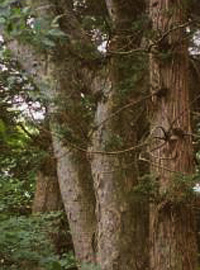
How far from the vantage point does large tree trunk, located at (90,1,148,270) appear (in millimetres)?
3791

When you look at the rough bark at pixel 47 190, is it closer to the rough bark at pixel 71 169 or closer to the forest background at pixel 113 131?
the forest background at pixel 113 131

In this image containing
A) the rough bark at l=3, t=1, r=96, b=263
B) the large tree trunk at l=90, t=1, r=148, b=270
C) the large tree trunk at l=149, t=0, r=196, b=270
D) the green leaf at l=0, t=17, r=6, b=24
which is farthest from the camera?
the rough bark at l=3, t=1, r=96, b=263

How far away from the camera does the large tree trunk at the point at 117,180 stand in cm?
379

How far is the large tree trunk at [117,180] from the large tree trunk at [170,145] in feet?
1.45

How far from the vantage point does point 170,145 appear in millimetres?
3287

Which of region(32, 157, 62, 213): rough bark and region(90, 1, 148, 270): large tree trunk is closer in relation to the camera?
region(90, 1, 148, 270): large tree trunk

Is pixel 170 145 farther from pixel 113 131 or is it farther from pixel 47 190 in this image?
pixel 47 190

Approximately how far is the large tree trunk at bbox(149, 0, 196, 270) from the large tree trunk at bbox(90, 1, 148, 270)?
441mm

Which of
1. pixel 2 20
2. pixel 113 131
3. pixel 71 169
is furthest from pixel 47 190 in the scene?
pixel 2 20

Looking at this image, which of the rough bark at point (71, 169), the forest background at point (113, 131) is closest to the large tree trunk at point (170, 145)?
the forest background at point (113, 131)

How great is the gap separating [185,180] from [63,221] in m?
2.42

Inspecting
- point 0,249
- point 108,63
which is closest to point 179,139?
point 108,63

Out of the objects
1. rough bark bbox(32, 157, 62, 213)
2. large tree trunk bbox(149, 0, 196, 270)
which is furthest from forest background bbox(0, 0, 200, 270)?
rough bark bbox(32, 157, 62, 213)

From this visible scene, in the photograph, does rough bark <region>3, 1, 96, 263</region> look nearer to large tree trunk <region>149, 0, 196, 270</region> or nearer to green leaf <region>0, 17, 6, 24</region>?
large tree trunk <region>149, 0, 196, 270</region>
